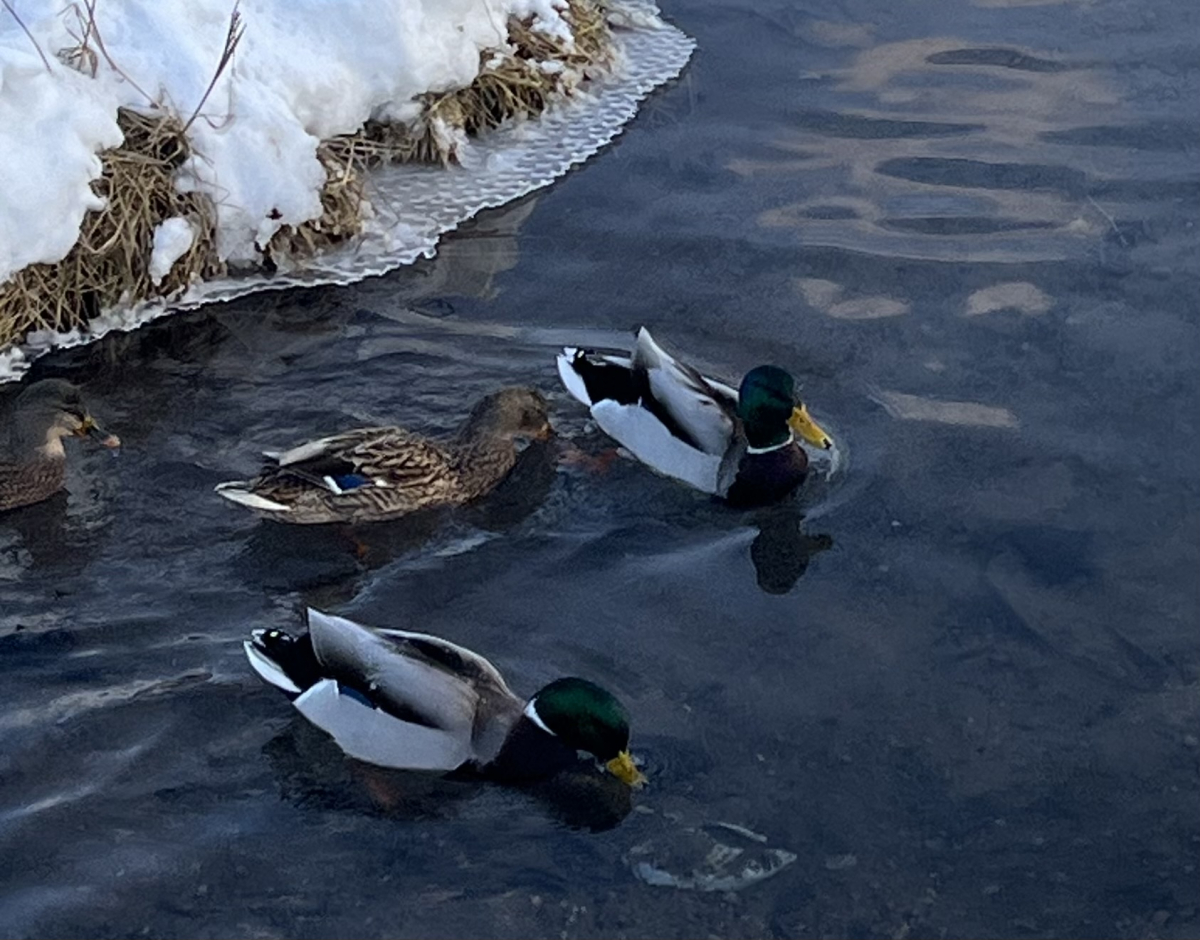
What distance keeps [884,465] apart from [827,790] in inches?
70.0

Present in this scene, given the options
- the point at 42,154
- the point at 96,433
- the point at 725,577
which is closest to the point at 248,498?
the point at 96,433

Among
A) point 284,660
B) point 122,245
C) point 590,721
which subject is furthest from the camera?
point 122,245

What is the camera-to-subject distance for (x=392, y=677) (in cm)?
510

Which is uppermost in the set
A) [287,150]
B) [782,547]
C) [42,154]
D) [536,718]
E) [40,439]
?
[42,154]

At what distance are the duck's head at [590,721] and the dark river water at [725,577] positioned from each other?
0.11 metres

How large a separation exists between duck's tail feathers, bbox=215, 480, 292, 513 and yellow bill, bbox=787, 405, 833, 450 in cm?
175

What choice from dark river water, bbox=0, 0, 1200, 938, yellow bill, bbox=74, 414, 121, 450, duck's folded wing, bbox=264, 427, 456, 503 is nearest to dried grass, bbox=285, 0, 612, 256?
dark river water, bbox=0, 0, 1200, 938

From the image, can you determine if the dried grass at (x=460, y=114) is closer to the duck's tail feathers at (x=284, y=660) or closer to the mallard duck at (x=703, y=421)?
the mallard duck at (x=703, y=421)

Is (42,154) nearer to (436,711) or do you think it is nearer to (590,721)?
(436,711)

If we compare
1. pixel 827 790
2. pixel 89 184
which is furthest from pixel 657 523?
pixel 89 184

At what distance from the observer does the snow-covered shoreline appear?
726cm

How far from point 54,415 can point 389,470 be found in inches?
48.0

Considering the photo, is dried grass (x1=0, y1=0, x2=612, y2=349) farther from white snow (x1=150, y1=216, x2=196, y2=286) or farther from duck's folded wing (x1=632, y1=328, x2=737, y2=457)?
duck's folded wing (x1=632, y1=328, x2=737, y2=457)

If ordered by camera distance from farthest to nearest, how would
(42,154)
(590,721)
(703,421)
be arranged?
(42,154) < (703,421) < (590,721)
